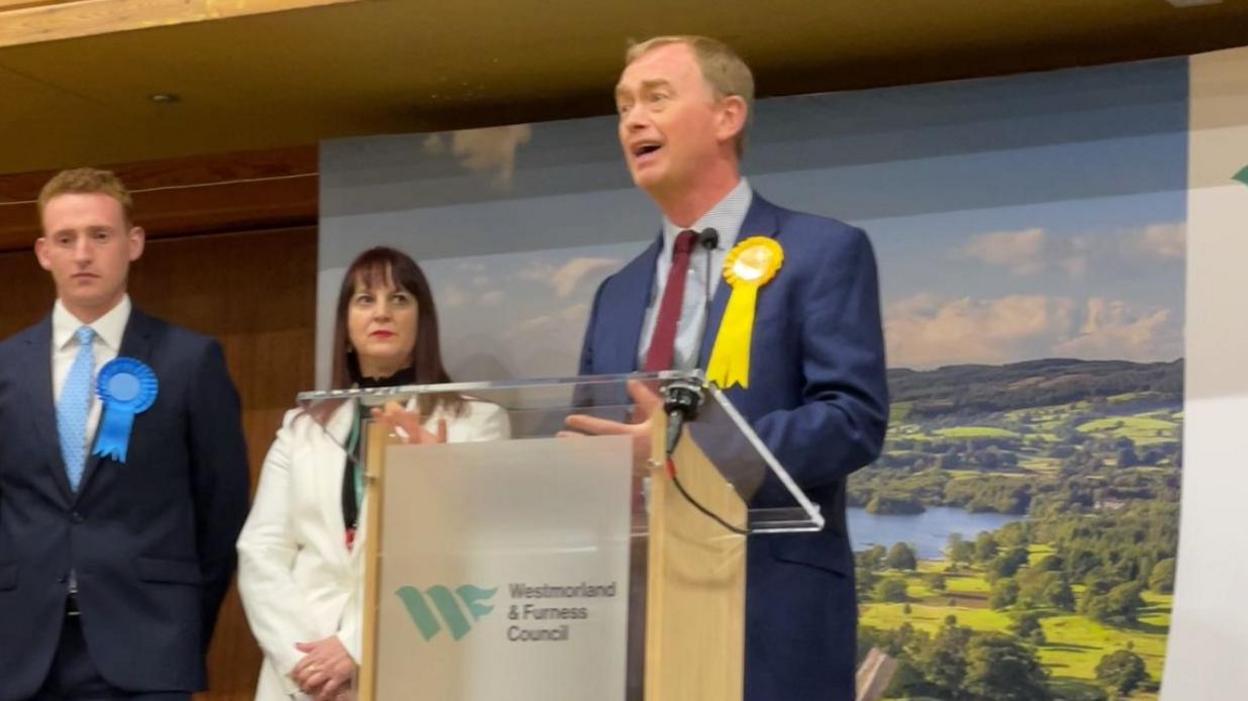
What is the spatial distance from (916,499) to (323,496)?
116 centimetres

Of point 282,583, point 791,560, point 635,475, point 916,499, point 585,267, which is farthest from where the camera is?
point 585,267

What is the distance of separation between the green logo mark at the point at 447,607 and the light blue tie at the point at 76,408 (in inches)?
56.7

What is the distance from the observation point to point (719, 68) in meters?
2.80

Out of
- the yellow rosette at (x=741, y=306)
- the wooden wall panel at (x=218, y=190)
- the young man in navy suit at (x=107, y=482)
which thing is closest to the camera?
the yellow rosette at (x=741, y=306)

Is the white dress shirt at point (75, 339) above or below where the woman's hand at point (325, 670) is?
above

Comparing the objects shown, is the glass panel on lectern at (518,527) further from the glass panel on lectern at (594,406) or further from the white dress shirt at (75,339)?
the white dress shirt at (75,339)

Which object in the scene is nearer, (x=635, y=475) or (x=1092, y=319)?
(x=635, y=475)

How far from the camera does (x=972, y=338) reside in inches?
146

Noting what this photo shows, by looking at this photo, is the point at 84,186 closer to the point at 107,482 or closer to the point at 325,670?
the point at 107,482

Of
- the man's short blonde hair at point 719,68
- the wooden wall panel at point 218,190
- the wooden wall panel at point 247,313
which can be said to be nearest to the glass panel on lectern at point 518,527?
the man's short blonde hair at point 719,68

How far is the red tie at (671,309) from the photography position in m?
2.60

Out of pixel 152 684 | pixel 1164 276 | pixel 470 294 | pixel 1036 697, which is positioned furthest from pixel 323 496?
pixel 1164 276

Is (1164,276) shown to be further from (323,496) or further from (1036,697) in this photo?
(323,496)

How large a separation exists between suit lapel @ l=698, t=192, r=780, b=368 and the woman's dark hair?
101 cm
